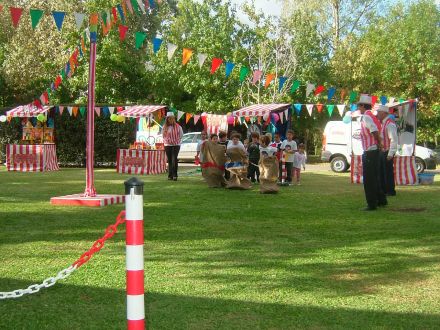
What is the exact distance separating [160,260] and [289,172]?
38.3 ft

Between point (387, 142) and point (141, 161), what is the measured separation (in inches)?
435

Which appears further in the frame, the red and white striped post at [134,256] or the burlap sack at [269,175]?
the burlap sack at [269,175]

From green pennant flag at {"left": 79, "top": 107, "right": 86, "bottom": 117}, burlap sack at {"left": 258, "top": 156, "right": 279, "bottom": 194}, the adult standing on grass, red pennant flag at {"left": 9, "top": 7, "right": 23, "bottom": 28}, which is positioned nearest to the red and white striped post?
red pennant flag at {"left": 9, "top": 7, "right": 23, "bottom": 28}

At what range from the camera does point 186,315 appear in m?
4.62

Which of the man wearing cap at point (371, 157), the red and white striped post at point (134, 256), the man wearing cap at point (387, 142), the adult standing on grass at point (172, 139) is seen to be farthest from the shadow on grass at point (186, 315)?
the adult standing on grass at point (172, 139)

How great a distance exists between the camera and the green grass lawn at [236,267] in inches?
182

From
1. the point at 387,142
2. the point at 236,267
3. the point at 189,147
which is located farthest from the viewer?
the point at 189,147

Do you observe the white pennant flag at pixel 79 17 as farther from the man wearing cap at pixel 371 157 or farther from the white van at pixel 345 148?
the white van at pixel 345 148

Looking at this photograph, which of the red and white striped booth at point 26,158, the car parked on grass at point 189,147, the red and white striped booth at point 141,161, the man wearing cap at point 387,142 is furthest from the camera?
the car parked on grass at point 189,147

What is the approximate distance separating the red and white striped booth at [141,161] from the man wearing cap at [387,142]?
33.7 feet

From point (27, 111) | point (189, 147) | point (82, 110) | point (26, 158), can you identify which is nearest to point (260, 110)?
point (82, 110)

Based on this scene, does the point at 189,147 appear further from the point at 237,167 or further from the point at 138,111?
the point at 237,167

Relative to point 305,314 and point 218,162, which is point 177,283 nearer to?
point 305,314

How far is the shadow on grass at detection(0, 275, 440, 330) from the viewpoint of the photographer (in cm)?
441
